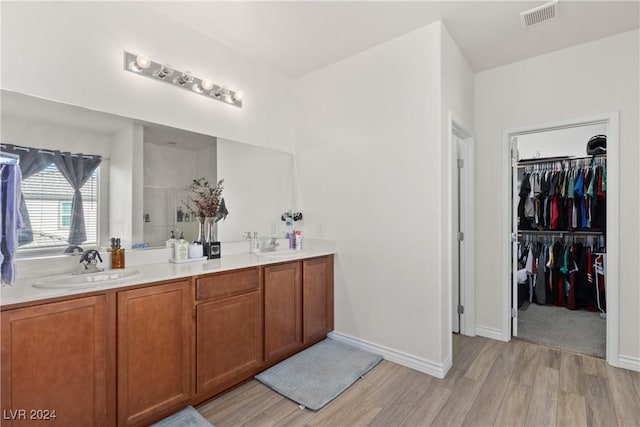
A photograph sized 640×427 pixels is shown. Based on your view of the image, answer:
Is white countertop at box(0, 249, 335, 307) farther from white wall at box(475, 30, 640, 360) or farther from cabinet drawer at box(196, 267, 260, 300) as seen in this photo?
white wall at box(475, 30, 640, 360)

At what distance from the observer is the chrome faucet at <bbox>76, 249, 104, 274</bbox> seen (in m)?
1.91

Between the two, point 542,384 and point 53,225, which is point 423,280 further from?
point 53,225

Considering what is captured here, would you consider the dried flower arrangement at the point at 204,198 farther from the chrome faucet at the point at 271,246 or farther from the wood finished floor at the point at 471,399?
the wood finished floor at the point at 471,399

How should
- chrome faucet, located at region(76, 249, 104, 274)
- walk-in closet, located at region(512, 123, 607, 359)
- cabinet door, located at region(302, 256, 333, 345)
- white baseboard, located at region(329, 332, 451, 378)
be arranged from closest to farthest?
chrome faucet, located at region(76, 249, 104, 274)
white baseboard, located at region(329, 332, 451, 378)
cabinet door, located at region(302, 256, 333, 345)
walk-in closet, located at region(512, 123, 607, 359)

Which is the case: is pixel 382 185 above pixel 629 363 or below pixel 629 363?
above

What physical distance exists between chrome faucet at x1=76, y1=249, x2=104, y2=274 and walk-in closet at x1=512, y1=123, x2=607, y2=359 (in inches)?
156

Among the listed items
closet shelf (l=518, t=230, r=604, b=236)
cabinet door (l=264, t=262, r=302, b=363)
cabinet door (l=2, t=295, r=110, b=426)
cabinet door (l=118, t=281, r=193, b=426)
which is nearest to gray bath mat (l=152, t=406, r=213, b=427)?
cabinet door (l=118, t=281, r=193, b=426)

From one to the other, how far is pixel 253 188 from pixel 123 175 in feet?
3.76

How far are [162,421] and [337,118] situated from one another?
2.75 metres

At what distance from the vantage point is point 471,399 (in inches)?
84.0

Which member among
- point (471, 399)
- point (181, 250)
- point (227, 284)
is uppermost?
point (181, 250)

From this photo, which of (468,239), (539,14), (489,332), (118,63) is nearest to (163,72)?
(118,63)

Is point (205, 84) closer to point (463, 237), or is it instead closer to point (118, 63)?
point (118, 63)

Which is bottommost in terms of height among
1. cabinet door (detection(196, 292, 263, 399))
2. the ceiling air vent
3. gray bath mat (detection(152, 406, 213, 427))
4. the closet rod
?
gray bath mat (detection(152, 406, 213, 427))
